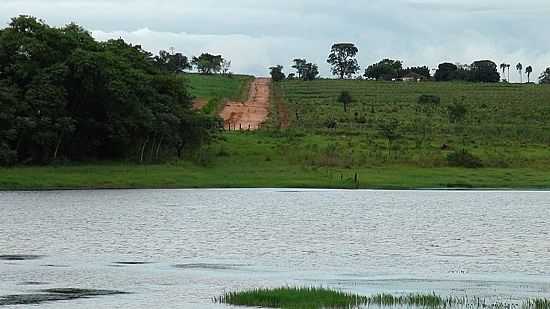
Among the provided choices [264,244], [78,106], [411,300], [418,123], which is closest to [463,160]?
[78,106]

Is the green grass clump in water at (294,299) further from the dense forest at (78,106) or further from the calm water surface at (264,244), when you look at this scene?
the dense forest at (78,106)

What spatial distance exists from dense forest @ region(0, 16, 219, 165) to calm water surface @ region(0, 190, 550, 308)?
835 cm

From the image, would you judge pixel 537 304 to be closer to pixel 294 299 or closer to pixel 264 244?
pixel 294 299

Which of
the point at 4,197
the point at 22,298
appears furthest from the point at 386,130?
the point at 22,298

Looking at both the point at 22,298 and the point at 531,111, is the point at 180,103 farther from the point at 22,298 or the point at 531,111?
the point at 531,111

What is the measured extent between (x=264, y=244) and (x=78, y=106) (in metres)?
40.2

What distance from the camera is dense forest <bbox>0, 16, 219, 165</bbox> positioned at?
7194cm

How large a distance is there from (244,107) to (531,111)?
36.8 metres

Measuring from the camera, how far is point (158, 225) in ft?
157

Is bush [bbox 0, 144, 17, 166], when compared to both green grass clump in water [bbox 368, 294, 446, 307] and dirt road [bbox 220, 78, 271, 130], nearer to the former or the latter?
dirt road [bbox 220, 78, 271, 130]

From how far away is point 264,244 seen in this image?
1578 inches

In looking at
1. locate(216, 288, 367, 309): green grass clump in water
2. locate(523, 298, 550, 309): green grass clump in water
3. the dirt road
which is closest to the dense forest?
Result: the dirt road

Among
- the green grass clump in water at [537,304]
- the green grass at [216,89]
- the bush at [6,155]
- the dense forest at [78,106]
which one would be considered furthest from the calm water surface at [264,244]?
the green grass at [216,89]

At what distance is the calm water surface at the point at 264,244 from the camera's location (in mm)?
29047
